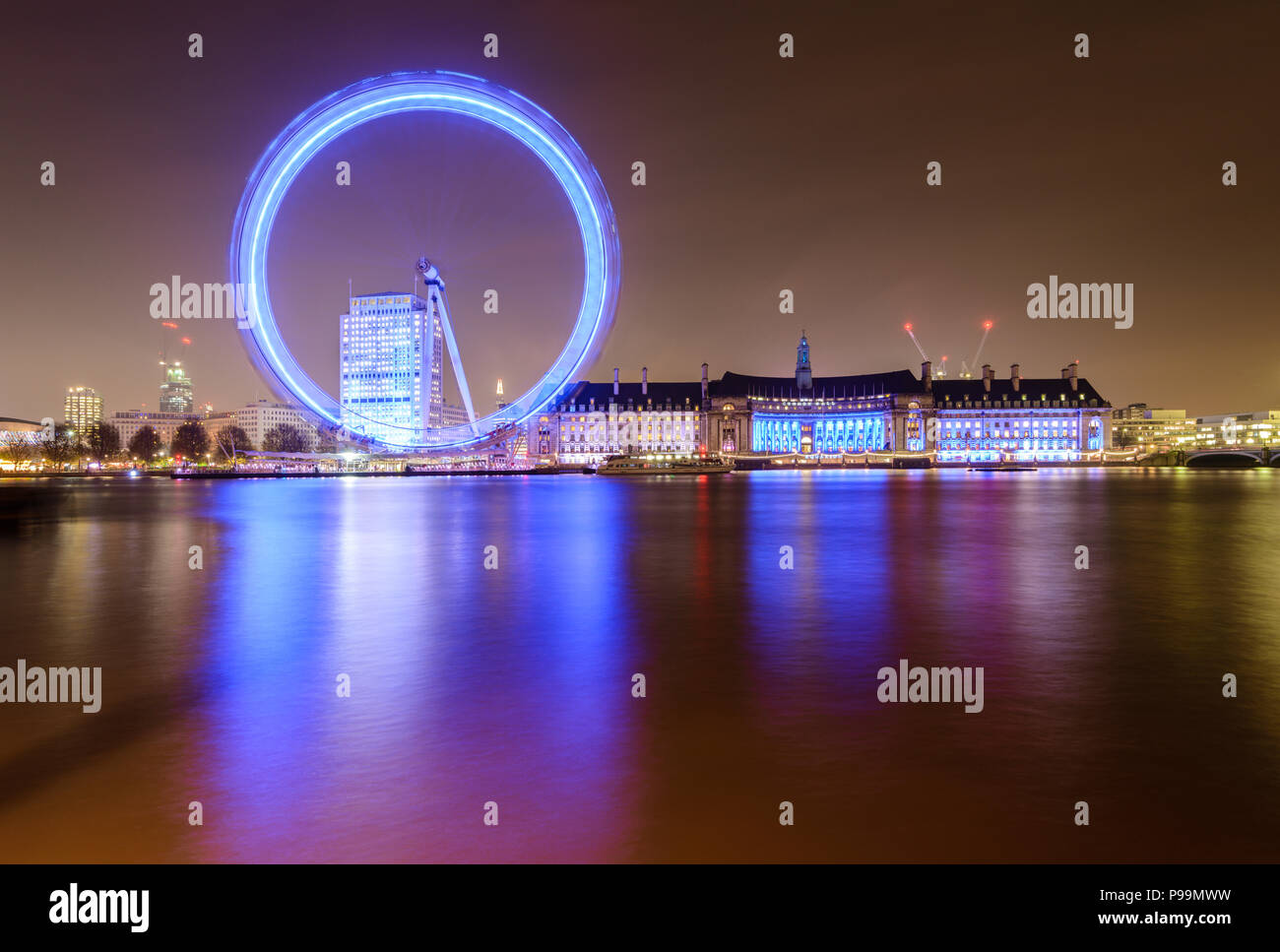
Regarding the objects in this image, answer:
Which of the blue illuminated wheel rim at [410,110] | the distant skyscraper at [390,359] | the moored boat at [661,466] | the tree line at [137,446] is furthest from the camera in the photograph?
the tree line at [137,446]

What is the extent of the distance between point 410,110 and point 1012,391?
16772 centimetres

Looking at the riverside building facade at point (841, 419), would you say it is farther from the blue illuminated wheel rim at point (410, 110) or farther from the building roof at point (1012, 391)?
the blue illuminated wheel rim at point (410, 110)

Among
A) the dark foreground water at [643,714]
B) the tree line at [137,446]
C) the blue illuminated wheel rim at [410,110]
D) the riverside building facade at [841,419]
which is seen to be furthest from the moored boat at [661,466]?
the dark foreground water at [643,714]

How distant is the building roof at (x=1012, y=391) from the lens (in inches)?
7067

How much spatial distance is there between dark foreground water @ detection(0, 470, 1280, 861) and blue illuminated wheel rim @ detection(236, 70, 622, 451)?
23.8 metres

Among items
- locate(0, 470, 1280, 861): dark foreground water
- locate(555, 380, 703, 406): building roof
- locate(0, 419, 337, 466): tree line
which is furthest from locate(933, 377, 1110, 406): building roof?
locate(0, 470, 1280, 861): dark foreground water

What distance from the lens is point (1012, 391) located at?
181250 mm

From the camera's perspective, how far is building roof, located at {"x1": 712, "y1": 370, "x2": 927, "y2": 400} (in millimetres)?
176875

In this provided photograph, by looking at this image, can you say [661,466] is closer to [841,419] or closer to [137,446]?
[841,419]

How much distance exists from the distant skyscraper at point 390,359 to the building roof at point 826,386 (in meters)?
111

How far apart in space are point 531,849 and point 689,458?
14349cm

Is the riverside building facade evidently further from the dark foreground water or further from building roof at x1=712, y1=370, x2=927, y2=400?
the dark foreground water
